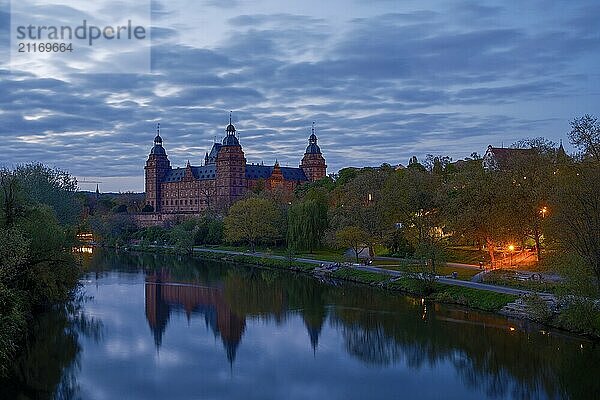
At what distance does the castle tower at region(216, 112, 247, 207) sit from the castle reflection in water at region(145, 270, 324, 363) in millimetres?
61631

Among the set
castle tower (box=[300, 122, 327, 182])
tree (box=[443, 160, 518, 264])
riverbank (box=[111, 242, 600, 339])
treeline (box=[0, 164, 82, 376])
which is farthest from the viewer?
castle tower (box=[300, 122, 327, 182])

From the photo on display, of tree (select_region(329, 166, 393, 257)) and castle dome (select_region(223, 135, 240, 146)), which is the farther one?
castle dome (select_region(223, 135, 240, 146))

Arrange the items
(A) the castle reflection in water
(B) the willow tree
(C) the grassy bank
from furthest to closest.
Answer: (B) the willow tree → (C) the grassy bank → (A) the castle reflection in water

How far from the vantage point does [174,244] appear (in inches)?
2803

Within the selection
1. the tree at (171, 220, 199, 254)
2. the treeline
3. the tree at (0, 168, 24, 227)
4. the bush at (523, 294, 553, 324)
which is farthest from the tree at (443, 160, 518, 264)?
the tree at (171, 220, 199, 254)

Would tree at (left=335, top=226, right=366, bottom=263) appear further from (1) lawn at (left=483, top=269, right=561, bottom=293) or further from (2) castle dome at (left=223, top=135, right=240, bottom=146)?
(2) castle dome at (left=223, top=135, right=240, bottom=146)

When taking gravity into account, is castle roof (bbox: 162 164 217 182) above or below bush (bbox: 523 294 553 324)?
above

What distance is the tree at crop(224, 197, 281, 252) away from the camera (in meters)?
60.5

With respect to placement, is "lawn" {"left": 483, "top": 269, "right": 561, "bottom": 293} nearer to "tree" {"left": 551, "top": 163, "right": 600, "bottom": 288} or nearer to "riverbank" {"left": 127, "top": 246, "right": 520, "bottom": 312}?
"riverbank" {"left": 127, "top": 246, "right": 520, "bottom": 312}

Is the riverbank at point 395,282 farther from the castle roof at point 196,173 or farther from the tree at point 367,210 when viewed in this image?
the castle roof at point 196,173

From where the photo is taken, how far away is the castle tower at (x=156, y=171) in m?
120

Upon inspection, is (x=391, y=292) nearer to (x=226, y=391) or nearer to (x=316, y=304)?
(x=316, y=304)

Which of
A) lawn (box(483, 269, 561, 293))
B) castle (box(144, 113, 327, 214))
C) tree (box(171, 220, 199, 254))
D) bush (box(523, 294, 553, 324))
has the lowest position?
bush (box(523, 294, 553, 324))

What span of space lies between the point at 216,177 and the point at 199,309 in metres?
77.3
